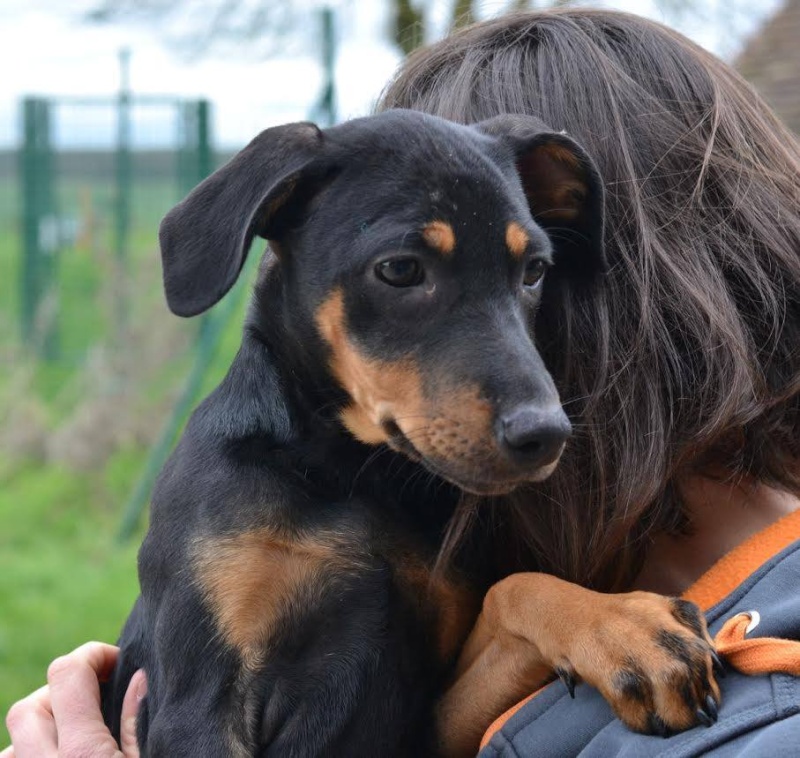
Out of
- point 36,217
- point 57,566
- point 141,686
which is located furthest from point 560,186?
point 36,217

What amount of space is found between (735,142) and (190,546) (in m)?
1.32

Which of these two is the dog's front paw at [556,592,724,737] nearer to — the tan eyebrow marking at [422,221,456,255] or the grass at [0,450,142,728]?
the tan eyebrow marking at [422,221,456,255]

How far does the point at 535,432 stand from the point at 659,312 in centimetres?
49

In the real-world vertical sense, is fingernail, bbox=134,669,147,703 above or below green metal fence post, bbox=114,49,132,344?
above

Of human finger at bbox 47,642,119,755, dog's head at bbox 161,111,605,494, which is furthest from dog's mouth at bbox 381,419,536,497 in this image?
human finger at bbox 47,642,119,755

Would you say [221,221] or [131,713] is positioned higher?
[221,221]

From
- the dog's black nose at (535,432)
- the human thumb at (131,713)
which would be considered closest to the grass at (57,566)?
the human thumb at (131,713)

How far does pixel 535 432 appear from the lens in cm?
187

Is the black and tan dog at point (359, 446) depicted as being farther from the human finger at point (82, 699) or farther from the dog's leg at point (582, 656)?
the human finger at point (82, 699)

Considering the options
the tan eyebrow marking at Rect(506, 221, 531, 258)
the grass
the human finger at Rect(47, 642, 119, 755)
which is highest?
the tan eyebrow marking at Rect(506, 221, 531, 258)

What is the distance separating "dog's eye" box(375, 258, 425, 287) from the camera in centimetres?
208

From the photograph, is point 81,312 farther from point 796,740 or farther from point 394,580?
point 796,740

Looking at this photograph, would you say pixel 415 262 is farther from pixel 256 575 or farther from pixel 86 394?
pixel 86 394

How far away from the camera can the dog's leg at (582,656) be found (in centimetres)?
173
